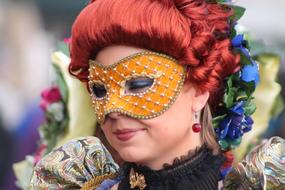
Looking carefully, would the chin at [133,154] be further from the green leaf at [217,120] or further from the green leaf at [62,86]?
the green leaf at [62,86]

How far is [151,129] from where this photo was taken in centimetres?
179

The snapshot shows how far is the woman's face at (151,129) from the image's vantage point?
1791 millimetres

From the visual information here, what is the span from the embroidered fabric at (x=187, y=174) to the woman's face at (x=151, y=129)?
0.02 m

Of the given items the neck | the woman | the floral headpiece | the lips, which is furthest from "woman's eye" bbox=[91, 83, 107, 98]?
the floral headpiece

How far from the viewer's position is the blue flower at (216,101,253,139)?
2.02m

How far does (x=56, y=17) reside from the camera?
18.3 feet

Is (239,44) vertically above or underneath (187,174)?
above

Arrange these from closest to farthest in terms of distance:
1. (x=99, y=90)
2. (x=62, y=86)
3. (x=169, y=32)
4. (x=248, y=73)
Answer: (x=169, y=32) < (x=99, y=90) < (x=248, y=73) < (x=62, y=86)

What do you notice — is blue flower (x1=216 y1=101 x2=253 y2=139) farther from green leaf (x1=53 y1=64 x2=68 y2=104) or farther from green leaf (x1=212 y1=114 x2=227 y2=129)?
green leaf (x1=53 y1=64 x2=68 y2=104)

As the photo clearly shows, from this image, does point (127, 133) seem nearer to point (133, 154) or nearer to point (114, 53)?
point (133, 154)

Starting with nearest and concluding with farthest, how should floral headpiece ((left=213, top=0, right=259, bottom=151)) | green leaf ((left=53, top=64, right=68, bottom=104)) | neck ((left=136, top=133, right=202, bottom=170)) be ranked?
neck ((left=136, top=133, right=202, bottom=170)), floral headpiece ((left=213, top=0, right=259, bottom=151)), green leaf ((left=53, top=64, right=68, bottom=104))

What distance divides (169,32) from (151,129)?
25cm

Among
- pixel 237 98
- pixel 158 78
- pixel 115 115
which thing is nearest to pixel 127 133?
pixel 115 115

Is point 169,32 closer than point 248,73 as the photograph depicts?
Yes
